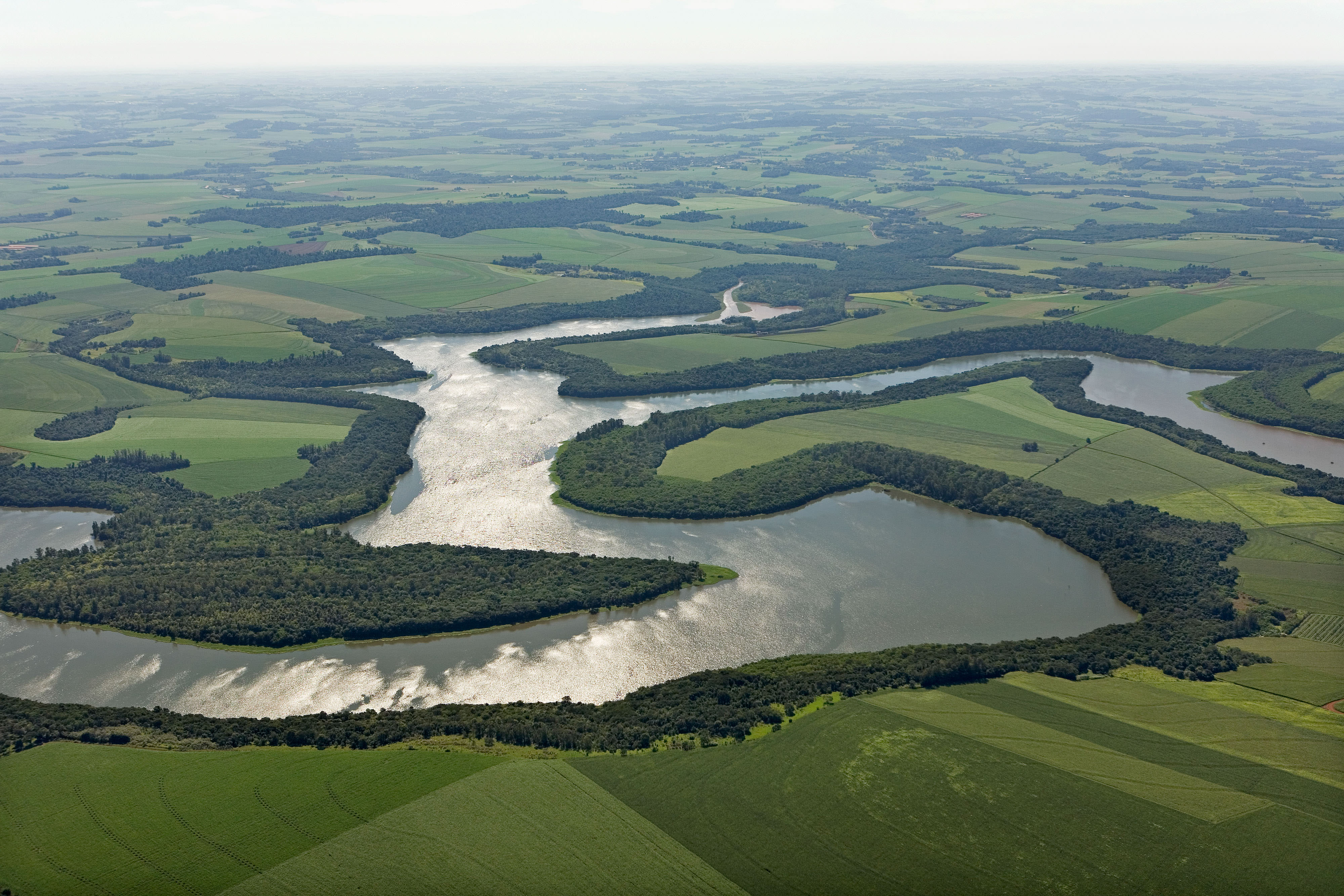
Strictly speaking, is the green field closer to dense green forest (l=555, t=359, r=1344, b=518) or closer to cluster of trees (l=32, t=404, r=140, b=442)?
dense green forest (l=555, t=359, r=1344, b=518)

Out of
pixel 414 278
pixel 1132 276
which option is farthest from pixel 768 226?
pixel 414 278

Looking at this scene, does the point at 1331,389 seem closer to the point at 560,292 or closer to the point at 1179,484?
the point at 1179,484

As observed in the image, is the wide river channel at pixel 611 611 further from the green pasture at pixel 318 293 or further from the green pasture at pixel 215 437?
the green pasture at pixel 318 293

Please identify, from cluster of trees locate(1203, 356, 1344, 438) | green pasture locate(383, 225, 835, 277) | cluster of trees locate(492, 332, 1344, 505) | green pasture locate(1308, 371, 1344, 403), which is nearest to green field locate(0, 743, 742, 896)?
cluster of trees locate(492, 332, 1344, 505)

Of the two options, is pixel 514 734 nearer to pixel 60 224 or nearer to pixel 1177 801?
pixel 1177 801

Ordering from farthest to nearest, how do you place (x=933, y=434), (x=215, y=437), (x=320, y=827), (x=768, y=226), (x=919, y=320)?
1. (x=768, y=226)
2. (x=919, y=320)
3. (x=933, y=434)
4. (x=215, y=437)
5. (x=320, y=827)

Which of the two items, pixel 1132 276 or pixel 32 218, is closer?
pixel 1132 276
